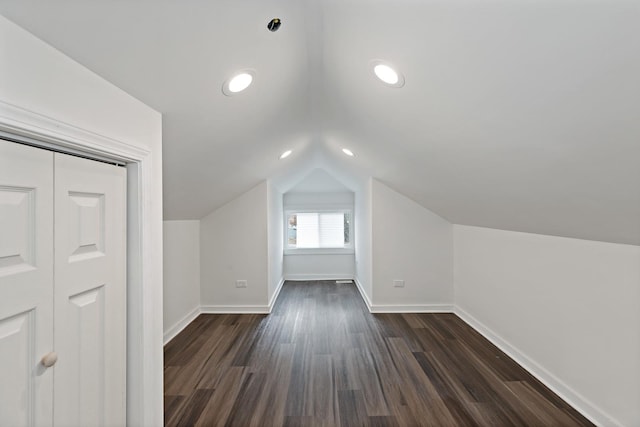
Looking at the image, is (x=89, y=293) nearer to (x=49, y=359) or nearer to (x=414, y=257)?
(x=49, y=359)

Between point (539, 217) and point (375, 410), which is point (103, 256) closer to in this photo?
point (375, 410)

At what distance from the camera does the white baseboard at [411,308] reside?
405cm

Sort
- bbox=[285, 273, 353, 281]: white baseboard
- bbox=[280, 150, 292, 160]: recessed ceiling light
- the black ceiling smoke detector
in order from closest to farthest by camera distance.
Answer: the black ceiling smoke detector → bbox=[280, 150, 292, 160]: recessed ceiling light → bbox=[285, 273, 353, 281]: white baseboard

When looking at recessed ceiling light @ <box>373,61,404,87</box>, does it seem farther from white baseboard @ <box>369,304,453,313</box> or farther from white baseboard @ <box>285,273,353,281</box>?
white baseboard @ <box>285,273,353,281</box>

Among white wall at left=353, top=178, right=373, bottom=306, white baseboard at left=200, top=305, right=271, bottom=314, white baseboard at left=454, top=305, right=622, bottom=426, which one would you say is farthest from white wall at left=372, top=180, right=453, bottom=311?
white baseboard at left=200, top=305, right=271, bottom=314

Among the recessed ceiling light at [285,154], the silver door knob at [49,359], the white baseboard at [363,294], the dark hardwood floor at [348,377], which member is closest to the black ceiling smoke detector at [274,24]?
the silver door knob at [49,359]

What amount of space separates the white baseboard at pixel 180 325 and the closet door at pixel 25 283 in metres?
2.33

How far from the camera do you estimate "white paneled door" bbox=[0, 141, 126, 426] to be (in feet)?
2.95

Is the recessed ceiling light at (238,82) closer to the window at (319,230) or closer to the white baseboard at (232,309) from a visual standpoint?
the white baseboard at (232,309)

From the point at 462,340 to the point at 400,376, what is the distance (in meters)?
1.11

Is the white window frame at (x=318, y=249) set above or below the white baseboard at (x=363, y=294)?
above

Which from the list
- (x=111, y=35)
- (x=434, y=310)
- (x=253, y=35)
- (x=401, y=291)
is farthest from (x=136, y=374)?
(x=434, y=310)

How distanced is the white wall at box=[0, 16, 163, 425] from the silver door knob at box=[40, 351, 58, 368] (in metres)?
0.41

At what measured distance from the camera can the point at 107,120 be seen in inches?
47.4
